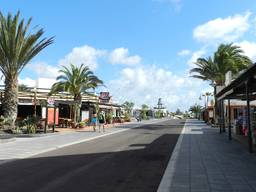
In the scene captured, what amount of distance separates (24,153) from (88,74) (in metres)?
24.9

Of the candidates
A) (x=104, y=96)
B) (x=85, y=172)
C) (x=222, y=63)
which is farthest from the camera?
(x=104, y=96)

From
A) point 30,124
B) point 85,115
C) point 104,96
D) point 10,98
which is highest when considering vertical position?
point 104,96

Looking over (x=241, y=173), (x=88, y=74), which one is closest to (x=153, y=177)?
(x=241, y=173)

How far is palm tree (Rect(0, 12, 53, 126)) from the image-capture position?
84.5 ft

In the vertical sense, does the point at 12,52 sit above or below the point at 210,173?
→ above

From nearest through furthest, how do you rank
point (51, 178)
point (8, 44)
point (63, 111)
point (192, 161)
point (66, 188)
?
point (66, 188), point (51, 178), point (192, 161), point (8, 44), point (63, 111)

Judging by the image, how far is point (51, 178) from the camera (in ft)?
31.3

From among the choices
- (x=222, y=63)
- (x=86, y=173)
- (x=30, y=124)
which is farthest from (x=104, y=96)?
(x=86, y=173)

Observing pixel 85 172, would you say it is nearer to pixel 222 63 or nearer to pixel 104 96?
pixel 222 63

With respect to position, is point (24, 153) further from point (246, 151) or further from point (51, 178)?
point (246, 151)

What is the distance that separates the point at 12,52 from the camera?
1015 inches

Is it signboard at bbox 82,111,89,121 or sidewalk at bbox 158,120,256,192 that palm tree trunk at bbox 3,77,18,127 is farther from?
signboard at bbox 82,111,89,121

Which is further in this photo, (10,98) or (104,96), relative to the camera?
(104,96)

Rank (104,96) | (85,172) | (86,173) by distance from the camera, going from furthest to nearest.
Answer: (104,96), (85,172), (86,173)
